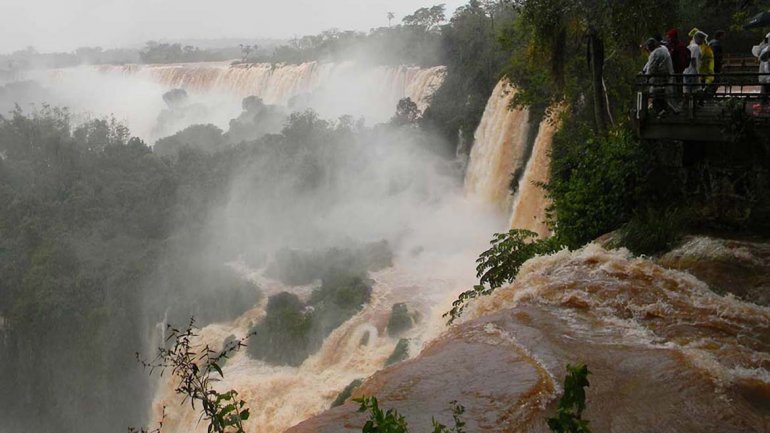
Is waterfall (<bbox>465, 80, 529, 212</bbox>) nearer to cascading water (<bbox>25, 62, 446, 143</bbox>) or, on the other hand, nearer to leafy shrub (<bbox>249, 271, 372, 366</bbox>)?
leafy shrub (<bbox>249, 271, 372, 366</bbox>)

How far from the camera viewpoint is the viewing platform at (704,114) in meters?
7.50

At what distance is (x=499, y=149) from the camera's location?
62.2 ft

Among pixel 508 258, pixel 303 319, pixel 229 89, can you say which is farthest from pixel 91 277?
pixel 229 89

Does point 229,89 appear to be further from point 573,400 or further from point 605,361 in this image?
point 573,400

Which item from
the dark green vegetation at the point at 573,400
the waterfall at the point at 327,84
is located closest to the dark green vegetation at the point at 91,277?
the waterfall at the point at 327,84

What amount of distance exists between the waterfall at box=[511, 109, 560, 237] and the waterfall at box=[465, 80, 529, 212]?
4.47 ft

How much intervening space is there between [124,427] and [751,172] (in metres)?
18.7

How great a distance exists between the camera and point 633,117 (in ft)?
29.2

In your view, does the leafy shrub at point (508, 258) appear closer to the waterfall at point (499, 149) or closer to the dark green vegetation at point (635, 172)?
the dark green vegetation at point (635, 172)

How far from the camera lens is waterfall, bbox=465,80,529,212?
1839 cm

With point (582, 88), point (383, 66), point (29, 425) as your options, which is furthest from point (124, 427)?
point (383, 66)

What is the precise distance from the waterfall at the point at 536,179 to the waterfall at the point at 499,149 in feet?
4.47

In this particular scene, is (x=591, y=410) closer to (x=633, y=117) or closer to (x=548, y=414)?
(x=548, y=414)

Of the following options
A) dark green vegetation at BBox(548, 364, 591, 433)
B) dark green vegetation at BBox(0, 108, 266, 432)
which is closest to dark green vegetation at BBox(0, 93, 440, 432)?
dark green vegetation at BBox(0, 108, 266, 432)
